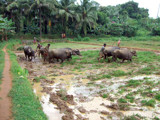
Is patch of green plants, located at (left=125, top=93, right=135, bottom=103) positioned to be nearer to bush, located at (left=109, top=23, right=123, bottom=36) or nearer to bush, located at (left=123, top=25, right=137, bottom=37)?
bush, located at (left=109, top=23, right=123, bottom=36)

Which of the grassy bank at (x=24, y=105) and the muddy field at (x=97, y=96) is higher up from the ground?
the grassy bank at (x=24, y=105)

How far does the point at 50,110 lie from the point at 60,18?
1079 inches

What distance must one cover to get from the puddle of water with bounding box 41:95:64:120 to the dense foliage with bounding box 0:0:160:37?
23560 mm

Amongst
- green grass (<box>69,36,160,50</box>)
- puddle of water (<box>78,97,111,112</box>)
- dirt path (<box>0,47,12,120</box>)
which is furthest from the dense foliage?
puddle of water (<box>78,97,111,112</box>)

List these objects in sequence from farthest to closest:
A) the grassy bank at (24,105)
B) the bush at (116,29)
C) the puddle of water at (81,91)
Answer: the bush at (116,29) → the puddle of water at (81,91) → the grassy bank at (24,105)

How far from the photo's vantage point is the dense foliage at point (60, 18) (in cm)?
2773

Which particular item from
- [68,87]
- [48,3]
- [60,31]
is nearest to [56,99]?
[68,87]

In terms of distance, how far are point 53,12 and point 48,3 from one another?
6.28ft

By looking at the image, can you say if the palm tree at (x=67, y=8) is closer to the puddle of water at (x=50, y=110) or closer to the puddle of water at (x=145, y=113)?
the puddle of water at (x=50, y=110)

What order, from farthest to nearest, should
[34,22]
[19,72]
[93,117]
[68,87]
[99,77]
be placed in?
[34,22] < [99,77] < [19,72] < [68,87] < [93,117]

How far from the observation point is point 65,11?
29.1 m

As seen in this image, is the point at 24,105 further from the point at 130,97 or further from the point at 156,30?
the point at 156,30

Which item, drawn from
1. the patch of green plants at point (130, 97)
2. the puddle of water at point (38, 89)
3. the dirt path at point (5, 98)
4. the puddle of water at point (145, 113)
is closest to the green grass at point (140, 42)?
the patch of green plants at point (130, 97)

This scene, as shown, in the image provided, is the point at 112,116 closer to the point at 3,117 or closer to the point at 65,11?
the point at 3,117
